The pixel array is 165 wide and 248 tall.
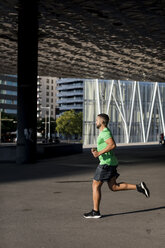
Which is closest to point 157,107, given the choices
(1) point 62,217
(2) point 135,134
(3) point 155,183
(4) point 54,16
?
(2) point 135,134

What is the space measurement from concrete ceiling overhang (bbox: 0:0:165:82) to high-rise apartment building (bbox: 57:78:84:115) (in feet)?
410

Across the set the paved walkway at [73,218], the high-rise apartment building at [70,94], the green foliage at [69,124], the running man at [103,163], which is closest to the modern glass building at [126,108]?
the green foliage at [69,124]

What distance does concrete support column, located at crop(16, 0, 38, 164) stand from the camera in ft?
59.2

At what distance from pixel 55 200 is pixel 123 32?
53.5 feet

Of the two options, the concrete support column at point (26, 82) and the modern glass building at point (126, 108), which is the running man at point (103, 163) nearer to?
the concrete support column at point (26, 82)

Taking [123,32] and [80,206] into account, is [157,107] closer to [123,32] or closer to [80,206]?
[123,32]

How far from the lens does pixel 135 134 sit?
7012 cm

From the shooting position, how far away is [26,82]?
1822 cm

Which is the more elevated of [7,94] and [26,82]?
[7,94]

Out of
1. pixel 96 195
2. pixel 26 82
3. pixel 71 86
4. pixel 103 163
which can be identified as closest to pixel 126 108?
pixel 26 82

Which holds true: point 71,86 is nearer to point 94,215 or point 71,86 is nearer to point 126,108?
point 126,108

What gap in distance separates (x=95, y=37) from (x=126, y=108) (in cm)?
4440

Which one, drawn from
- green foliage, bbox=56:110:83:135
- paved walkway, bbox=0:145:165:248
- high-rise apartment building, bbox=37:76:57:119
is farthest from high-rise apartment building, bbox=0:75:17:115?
paved walkway, bbox=0:145:165:248

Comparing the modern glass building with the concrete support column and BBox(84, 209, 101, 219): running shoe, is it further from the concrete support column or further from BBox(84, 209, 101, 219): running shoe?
BBox(84, 209, 101, 219): running shoe
